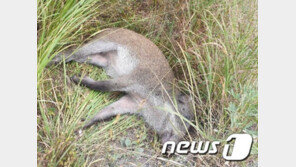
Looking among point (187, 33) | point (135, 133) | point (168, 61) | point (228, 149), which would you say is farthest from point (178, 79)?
point (228, 149)

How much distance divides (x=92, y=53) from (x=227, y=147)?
2.04 meters

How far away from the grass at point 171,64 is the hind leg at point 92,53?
0.09m

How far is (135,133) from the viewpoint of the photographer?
4.44m

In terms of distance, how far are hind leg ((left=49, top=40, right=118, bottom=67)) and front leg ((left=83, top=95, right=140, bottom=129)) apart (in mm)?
525

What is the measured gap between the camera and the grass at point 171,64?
3865 millimetres

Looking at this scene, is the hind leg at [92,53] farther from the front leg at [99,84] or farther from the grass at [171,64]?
the front leg at [99,84]

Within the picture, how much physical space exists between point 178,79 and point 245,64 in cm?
90

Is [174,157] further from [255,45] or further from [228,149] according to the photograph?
[255,45]

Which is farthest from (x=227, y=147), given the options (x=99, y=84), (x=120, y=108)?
(x=99, y=84)

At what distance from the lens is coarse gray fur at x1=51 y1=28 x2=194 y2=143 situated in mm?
4551

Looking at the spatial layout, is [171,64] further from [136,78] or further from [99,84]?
[99,84]

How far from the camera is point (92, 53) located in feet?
15.2

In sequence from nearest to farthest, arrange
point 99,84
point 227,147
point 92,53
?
1. point 227,147
2. point 99,84
3. point 92,53

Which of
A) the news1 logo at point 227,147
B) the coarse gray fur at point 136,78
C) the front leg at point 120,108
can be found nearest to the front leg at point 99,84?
the coarse gray fur at point 136,78
